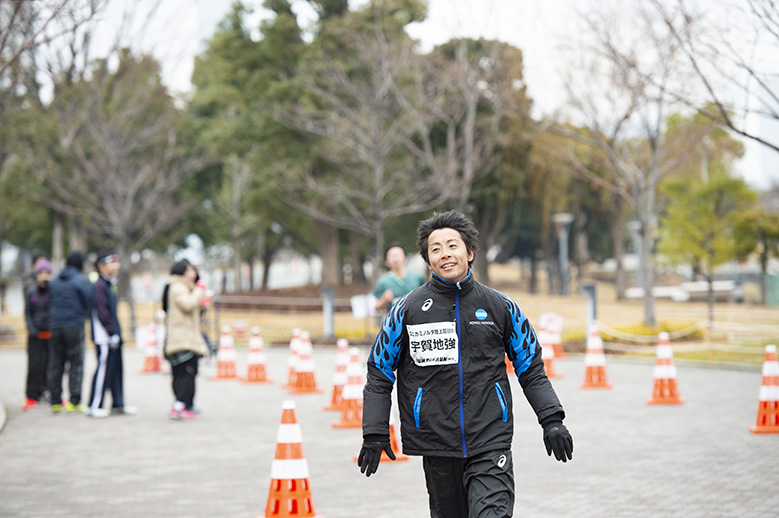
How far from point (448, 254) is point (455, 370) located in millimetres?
483

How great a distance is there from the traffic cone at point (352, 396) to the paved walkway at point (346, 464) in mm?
197

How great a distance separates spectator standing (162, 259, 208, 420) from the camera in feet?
36.1

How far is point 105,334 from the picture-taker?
449 inches

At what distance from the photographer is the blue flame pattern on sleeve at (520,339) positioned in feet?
14.1

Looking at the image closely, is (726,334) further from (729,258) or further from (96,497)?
(96,497)

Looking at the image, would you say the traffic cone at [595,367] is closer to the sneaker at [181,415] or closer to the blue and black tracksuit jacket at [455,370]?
the sneaker at [181,415]

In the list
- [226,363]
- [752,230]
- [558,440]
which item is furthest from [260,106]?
[558,440]

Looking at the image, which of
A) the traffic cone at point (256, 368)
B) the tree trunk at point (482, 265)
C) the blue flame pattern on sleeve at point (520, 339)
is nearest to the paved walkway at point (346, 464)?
the traffic cone at point (256, 368)

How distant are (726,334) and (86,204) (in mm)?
19734

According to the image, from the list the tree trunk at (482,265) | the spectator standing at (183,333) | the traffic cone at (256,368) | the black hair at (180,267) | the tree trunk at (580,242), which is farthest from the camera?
the tree trunk at (580,242)

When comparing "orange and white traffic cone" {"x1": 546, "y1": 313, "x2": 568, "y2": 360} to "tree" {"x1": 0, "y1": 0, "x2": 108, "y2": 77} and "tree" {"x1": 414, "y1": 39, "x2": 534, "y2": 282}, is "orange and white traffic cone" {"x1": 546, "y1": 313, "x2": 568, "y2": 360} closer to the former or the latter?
"tree" {"x1": 414, "y1": 39, "x2": 534, "y2": 282}

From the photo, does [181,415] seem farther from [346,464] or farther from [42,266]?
[346,464]

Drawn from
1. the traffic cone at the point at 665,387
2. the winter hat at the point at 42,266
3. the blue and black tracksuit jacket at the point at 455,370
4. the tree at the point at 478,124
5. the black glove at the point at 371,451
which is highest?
the tree at the point at 478,124

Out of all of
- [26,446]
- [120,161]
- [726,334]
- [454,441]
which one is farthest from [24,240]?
[454,441]
